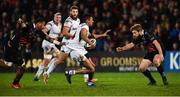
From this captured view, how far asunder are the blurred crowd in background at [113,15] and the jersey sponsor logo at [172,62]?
1.19 ft

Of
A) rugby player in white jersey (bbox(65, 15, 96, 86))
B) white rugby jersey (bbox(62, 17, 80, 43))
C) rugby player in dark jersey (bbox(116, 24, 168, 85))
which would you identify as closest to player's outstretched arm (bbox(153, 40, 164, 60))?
rugby player in dark jersey (bbox(116, 24, 168, 85))

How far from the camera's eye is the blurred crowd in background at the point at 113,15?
27.0m

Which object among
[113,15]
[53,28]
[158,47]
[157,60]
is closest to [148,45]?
[157,60]

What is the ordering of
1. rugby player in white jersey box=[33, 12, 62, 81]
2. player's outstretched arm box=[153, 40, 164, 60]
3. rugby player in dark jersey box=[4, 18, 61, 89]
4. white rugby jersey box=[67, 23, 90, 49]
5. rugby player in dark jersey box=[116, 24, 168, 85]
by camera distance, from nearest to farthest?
player's outstretched arm box=[153, 40, 164, 60] → rugby player in dark jersey box=[4, 18, 61, 89] → rugby player in dark jersey box=[116, 24, 168, 85] → white rugby jersey box=[67, 23, 90, 49] → rugby player in white jersey box=[33, 12, 62, 81]

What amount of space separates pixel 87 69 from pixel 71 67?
33.1ft

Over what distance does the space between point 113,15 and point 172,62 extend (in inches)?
154

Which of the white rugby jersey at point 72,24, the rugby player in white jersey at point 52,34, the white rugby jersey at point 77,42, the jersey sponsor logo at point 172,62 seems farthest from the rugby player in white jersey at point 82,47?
the jersey sponsor logo at point 172,62

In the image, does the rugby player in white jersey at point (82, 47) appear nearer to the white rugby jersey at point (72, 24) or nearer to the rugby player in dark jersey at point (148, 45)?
the white rugby jersey at point (72, 24)

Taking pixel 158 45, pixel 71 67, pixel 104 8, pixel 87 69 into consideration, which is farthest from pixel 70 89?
pixel 104 8

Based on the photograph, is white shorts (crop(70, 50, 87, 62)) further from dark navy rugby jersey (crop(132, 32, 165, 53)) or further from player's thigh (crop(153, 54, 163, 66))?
player's thigh (crop(153, 54, 163, 66))

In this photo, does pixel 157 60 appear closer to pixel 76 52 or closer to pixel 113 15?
pixel 76 52

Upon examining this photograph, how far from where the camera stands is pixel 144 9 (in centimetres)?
2798

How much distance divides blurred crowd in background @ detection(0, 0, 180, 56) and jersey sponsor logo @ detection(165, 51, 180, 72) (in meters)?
0.36

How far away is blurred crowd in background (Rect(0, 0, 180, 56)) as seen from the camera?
88.5 ft
